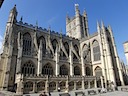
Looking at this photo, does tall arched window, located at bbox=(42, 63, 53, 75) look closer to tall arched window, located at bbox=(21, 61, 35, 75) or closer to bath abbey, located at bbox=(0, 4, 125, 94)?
bath abbey, located at bbox=(0, 4, 125, 94)

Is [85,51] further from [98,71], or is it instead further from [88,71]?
[98,71]

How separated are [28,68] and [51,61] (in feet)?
19.5

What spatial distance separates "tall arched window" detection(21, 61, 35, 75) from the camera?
24688 mm

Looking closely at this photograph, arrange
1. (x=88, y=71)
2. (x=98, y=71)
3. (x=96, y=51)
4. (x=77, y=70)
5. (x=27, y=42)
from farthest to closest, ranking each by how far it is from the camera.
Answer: (x=96, y=51)
(x=88, y=71)
(x=98, y=71)
(x=77, y=70)
(x=27, y=42)

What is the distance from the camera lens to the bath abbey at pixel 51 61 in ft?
72.7

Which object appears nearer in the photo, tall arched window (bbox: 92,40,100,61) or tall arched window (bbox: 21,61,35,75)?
tall arched window (bbox: 21,61,35,75)

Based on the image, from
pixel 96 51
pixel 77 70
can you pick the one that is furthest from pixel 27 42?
pixel 96 51

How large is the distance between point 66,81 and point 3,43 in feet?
55.4

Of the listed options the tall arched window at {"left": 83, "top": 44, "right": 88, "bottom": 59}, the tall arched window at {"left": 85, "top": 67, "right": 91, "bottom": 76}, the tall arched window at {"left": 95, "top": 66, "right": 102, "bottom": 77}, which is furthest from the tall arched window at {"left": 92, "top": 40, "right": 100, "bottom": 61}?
the tall arched window at {"left": 85, "top": 67, "right": 91, "bottom": 76}

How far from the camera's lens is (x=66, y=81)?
2402 centimetres

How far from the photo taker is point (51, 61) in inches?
1112

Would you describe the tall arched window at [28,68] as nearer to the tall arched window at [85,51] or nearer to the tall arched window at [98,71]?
the tall arched window at [85,51]

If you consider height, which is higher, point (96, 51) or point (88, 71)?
point (96, 51)

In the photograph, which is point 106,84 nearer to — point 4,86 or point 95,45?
point 95,45
